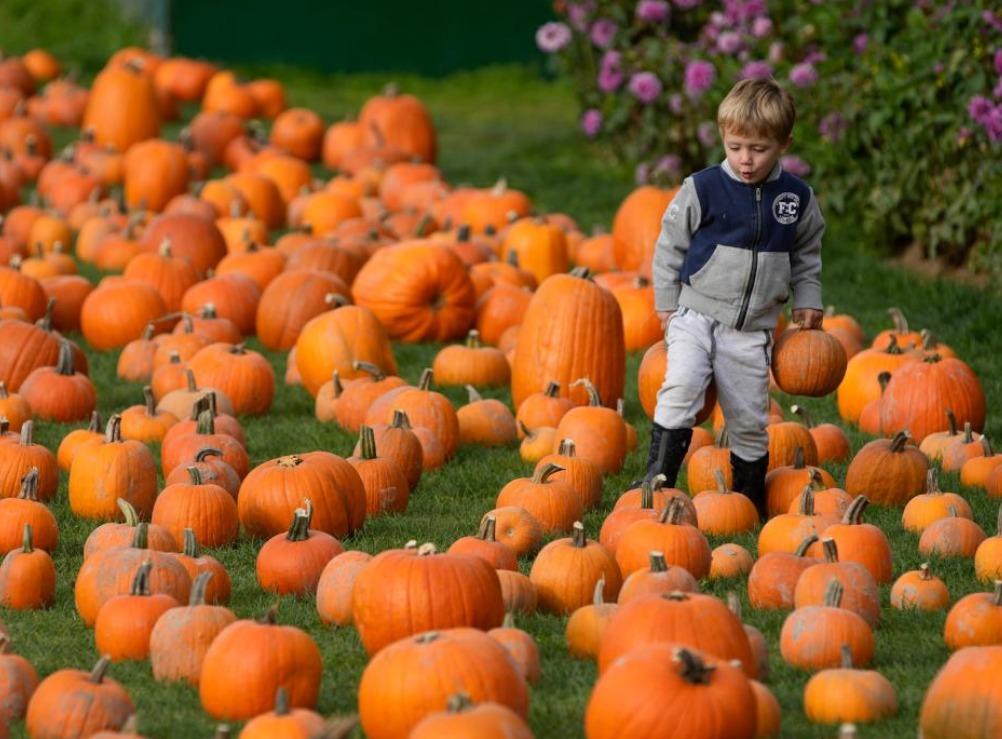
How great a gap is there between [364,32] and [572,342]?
38.6 ft

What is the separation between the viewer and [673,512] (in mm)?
5410

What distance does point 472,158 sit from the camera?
1452 cm

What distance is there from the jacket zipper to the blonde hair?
10.7 inches

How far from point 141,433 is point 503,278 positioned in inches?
113

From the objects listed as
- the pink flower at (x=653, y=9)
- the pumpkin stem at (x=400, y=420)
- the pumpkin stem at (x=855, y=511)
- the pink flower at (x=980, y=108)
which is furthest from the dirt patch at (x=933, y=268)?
the pumpkin stem at (x=855, y=511)

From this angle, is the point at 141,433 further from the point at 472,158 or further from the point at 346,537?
the point at 472,158

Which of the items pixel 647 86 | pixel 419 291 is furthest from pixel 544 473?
pixel 647 86

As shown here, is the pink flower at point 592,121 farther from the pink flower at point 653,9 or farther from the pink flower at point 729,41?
the pink flower at point 729,41

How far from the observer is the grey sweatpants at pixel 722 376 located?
6.32 m

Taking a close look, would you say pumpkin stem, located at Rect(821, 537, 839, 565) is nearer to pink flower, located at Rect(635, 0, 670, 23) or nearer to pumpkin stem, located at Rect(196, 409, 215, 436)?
pumpkin stem, located at Rect(196, 409, 215, 436)

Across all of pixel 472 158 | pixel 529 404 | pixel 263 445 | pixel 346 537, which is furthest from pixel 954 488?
pixel 472 158

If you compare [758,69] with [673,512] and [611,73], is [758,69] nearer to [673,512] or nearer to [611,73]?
[611,73]

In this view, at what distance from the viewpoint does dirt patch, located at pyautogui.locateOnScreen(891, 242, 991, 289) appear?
9672 mm

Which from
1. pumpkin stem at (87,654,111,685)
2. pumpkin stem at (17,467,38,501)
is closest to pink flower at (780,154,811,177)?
pumpkin stem at (17,467,38,501)
